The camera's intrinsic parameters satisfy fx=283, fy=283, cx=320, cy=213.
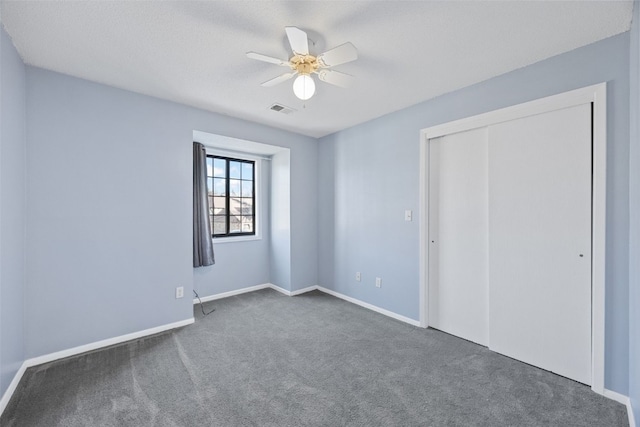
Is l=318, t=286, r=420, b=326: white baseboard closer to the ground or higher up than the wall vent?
closer to the ground

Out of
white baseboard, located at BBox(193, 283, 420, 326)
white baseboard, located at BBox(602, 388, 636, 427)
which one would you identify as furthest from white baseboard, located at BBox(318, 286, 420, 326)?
white baseboard, located at BBox(602, 388, 636, 427)

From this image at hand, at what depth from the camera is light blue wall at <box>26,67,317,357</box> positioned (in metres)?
2.36

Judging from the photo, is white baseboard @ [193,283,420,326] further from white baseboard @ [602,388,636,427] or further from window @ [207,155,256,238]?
white baseboard @ [602,388,636,427]

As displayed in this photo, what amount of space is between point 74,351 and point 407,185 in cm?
358

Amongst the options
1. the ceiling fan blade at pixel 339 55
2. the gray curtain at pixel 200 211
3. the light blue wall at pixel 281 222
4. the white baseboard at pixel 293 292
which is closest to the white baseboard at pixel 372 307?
the white baseboard at pixel 293 292

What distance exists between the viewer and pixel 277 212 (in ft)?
14.7

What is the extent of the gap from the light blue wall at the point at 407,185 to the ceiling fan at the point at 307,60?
111 cm

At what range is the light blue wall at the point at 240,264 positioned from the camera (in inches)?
157

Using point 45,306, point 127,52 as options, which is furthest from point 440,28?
point 45,306

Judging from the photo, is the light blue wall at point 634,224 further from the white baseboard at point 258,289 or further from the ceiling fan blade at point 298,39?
the white baseboard at point 258,289

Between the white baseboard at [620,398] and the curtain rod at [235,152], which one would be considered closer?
the white baseboard at [620,398]

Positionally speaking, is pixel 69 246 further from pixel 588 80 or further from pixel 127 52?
pixel 588 80

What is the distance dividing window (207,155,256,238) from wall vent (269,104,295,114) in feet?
4.61

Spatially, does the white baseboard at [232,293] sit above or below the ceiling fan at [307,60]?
below
